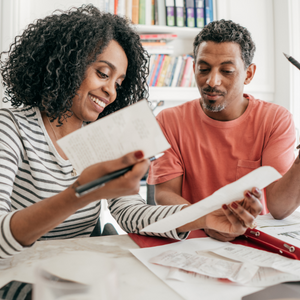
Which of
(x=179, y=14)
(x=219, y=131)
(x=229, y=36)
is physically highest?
(x=179, y=14)

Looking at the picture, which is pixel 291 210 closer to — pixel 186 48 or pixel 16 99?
pixel 16 99

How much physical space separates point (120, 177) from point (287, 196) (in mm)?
694

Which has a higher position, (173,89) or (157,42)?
(157,42)

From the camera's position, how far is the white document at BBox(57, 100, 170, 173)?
51cm

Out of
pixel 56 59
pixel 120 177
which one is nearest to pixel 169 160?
pixel 56 59

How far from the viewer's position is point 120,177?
21.1 inches

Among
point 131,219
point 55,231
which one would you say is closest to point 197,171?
point 131,219

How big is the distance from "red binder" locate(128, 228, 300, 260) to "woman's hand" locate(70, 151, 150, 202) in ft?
0.87

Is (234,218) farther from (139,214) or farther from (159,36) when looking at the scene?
(159,36)

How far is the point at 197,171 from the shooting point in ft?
4.14

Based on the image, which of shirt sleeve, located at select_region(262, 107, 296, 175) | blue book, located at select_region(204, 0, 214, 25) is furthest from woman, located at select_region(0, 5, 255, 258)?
blue book, located at select_region(204, 0, 214, 25)

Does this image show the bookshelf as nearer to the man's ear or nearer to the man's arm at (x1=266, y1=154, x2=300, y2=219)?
the man's ear

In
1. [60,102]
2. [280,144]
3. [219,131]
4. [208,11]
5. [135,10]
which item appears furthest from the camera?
[208,11]

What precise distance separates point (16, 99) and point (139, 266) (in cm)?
79
